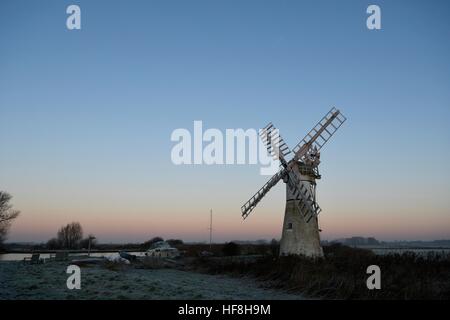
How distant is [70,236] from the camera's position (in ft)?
316

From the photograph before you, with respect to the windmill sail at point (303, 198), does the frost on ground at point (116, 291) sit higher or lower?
lower

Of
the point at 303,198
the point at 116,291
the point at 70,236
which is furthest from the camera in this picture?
the point at 70,236

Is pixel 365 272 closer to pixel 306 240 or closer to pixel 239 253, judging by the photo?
pixel 306 240

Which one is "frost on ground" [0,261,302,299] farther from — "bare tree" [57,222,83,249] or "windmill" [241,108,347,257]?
"bare tree" [57,222,83,249]

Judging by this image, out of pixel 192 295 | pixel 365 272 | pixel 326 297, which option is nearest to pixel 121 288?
pixel 192 295

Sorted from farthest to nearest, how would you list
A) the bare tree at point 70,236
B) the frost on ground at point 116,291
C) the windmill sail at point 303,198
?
the bare tree at point 70,236 < the windmill sail at point 303,198 < the frost on ground at point 116,291

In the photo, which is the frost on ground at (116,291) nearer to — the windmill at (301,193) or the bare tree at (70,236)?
the windmill at (301,193)

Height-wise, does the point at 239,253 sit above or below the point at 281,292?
below

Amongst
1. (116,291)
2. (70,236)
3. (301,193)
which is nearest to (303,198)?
(301,193)

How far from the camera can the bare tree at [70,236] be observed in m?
94.2

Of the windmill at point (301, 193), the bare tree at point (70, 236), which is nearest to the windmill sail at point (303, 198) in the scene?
the windmill at point (301, 193)

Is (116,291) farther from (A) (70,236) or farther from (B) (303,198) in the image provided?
(A) (70,236)
